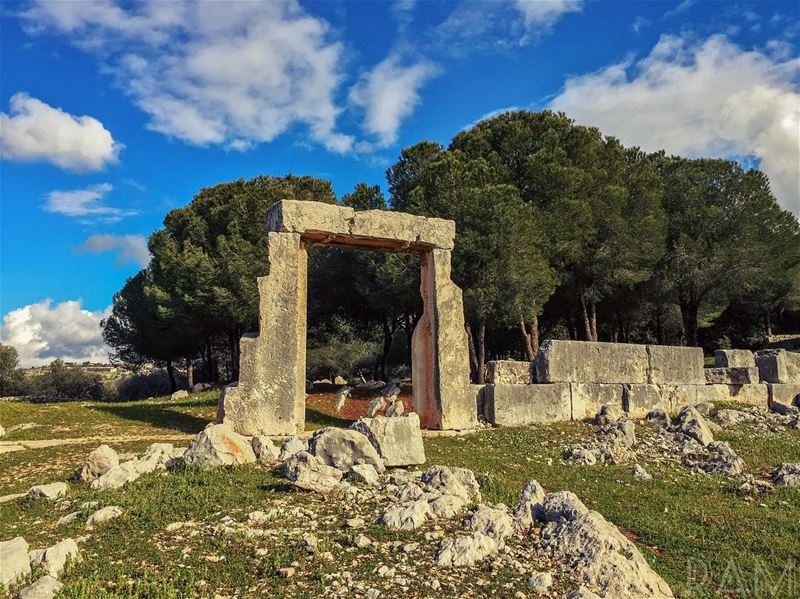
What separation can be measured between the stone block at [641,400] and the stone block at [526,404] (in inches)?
76.0

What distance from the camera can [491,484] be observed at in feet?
26.4

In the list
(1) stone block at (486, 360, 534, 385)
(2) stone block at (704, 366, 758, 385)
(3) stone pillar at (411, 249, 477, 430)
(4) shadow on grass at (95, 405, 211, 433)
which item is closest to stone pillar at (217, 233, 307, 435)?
(4) shadow on grass at (95, 405, 211, 433)

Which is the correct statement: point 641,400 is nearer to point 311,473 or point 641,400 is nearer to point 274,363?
point 274,363

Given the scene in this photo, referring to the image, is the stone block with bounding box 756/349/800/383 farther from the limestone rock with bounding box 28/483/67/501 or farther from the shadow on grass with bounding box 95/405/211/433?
the limestone rock with bounding box 28/483/67/501

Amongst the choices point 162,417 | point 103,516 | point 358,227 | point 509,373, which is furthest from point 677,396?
point 103,516

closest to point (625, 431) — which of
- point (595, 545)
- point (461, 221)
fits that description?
point (595, 545)

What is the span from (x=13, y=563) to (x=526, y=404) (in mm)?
12266

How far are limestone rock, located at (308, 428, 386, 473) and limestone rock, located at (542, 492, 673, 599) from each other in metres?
2.99

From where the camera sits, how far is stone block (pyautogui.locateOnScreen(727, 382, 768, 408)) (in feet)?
62.1

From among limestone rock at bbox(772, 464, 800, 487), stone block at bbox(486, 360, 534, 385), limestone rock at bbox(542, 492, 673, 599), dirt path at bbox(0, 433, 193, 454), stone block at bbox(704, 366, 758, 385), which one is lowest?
limestone rock at bbox(772, 464, 800, 487)

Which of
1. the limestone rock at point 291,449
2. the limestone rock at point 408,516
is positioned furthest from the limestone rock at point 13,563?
the limestone rock at point 291,449

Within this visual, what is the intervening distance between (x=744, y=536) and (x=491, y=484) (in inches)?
117

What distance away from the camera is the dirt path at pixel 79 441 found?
39.3ft

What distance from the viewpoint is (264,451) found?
30.4ft
